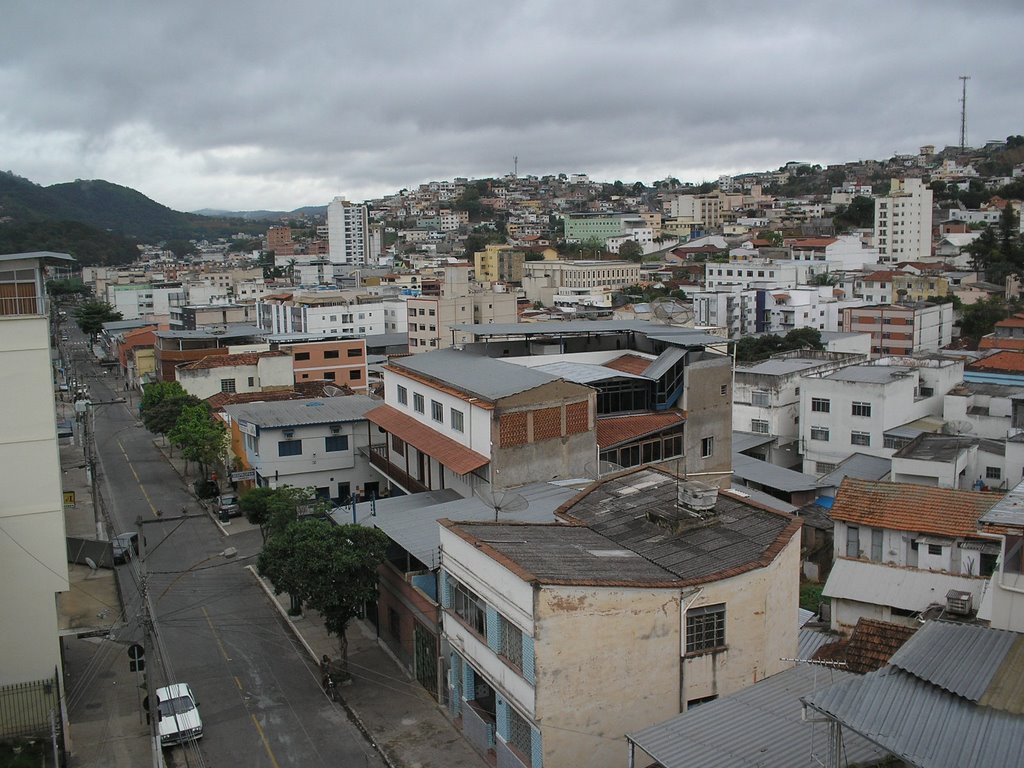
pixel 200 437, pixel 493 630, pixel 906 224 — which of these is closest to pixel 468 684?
pixel 493 630

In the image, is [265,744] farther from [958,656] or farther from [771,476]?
[771,476]

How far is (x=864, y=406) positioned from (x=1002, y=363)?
11559 mm

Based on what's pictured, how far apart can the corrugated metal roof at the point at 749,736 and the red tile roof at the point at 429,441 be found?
1160 centimetres

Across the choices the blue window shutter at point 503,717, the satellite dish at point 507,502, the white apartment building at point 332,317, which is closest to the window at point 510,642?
the blue window shutter at point 503,717

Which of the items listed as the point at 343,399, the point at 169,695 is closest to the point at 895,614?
the point at 169,695

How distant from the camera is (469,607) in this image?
55.2ft

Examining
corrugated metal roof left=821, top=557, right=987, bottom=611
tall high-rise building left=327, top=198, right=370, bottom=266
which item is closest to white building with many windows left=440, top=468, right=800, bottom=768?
corrugated metal roof left=821, top=557, right=987, bottom=611

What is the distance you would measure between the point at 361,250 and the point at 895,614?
158 m

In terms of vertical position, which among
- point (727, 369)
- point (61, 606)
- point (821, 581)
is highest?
point (727, 369)

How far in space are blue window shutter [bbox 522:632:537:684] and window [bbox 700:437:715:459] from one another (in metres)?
14.2

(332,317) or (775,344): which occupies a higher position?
(332,317)

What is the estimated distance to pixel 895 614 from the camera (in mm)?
22281

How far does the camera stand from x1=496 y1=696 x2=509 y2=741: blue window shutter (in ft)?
51.3

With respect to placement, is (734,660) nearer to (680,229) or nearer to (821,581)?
(821,581)
